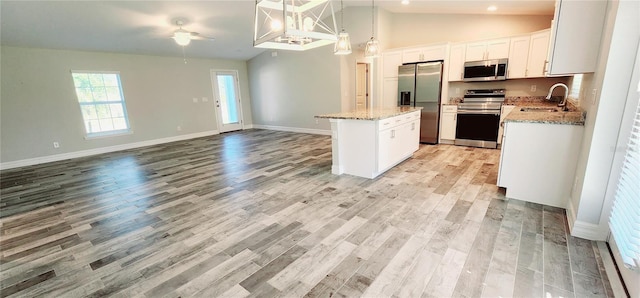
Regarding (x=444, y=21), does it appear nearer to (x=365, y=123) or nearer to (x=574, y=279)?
(x=365, y=123)

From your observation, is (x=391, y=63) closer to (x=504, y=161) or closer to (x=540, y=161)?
(x=504, y=161)

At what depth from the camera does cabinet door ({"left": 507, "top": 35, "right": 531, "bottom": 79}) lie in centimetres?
472

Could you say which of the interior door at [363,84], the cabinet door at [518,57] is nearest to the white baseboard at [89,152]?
the interior door at [363,84]

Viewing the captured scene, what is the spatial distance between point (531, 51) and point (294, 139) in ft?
16.7

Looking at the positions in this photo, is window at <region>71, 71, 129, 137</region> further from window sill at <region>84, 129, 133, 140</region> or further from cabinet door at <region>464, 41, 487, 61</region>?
cabinet door at <region>464, 41, 487, 61</region>

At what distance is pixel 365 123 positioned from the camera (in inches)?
139

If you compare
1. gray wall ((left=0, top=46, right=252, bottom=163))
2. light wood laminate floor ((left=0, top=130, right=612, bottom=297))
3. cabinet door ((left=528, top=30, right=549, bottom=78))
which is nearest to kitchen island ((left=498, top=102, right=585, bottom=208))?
light wood laminate floor ((left=0, top=130, right=612, bottom=297))

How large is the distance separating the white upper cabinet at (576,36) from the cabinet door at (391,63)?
3578mm

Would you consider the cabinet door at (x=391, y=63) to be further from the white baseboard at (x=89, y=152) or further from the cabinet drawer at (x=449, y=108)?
the white baseboard at (x=89, y=152)

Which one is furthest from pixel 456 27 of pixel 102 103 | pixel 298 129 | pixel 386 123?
pixel 102 103

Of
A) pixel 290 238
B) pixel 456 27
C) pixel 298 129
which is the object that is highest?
pixel 456 27

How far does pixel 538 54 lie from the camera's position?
4.60m

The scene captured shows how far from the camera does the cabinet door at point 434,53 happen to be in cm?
544

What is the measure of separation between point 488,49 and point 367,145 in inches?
137
